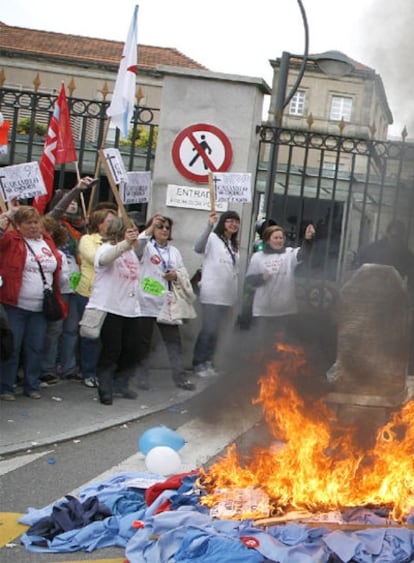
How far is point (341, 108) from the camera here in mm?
5031

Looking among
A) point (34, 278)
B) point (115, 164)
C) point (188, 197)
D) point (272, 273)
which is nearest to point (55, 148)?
point (115, 164)

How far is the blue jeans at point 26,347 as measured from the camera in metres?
7.50

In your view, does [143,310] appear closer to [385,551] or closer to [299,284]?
[299,284]

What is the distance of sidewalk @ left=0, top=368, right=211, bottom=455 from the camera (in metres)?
6.55

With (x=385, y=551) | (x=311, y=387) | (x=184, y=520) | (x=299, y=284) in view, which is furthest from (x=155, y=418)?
(x=385, y=551)

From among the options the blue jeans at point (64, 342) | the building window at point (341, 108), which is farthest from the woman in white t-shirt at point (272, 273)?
the building window at point (341, 108)

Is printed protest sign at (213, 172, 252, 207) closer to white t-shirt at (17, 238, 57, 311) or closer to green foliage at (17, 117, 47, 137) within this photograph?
white t-shirt at (17, 238, 57, 311)

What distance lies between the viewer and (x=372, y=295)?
5.91 metres

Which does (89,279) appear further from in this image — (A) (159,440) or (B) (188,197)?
(A) (159,440)

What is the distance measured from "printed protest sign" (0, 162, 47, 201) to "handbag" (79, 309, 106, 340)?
4.26 feet

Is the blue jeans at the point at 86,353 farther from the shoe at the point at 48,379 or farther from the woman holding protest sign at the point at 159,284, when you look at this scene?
the woman holding protest sign at the point at 159,284

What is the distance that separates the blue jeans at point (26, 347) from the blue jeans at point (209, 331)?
1667 millimetres

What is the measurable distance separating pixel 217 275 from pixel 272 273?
0.64 meters

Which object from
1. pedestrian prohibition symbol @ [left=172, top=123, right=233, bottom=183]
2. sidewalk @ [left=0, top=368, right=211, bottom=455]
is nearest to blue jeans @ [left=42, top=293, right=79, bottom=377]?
sidewalk @ [left=0, top=368, right=211, bottom=455]
